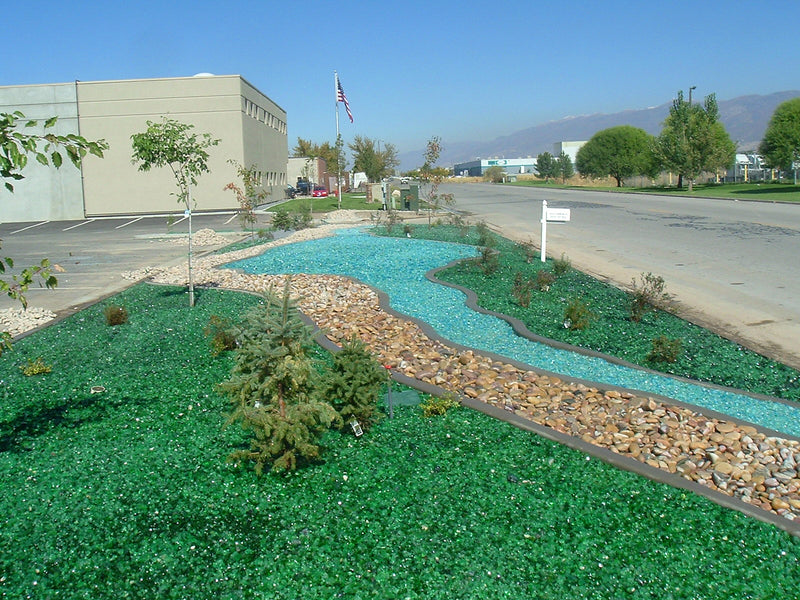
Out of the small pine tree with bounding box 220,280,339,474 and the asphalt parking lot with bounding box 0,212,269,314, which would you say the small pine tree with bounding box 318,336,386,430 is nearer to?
the small pine tree with bounding box 220,280,339,474

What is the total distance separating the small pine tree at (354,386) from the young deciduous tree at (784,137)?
5108cm

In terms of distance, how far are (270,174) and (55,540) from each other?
49.5m

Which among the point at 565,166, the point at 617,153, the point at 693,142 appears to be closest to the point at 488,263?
the point at 693,142

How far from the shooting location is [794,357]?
323 inches

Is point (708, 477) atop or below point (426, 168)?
below

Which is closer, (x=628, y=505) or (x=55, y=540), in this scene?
(x=55, y=540)

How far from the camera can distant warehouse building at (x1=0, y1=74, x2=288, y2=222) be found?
136 feet

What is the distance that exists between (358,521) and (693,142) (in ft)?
183

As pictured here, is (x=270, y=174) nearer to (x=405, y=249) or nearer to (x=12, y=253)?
(x=12, y=253)

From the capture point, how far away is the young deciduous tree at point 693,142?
54.0m

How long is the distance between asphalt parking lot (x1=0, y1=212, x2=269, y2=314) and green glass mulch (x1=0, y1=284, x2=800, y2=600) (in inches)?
58.3

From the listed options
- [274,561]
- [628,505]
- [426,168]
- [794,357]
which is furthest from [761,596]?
[426,168]

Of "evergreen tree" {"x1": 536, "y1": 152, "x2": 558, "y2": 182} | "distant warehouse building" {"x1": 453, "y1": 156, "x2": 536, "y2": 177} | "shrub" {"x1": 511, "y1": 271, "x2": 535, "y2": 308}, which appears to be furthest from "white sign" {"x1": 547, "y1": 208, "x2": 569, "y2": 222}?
"distant warehouse building" {"x1": 453, "y1": 156, "x2": 536, "y2": 177}

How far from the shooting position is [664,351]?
774cm
